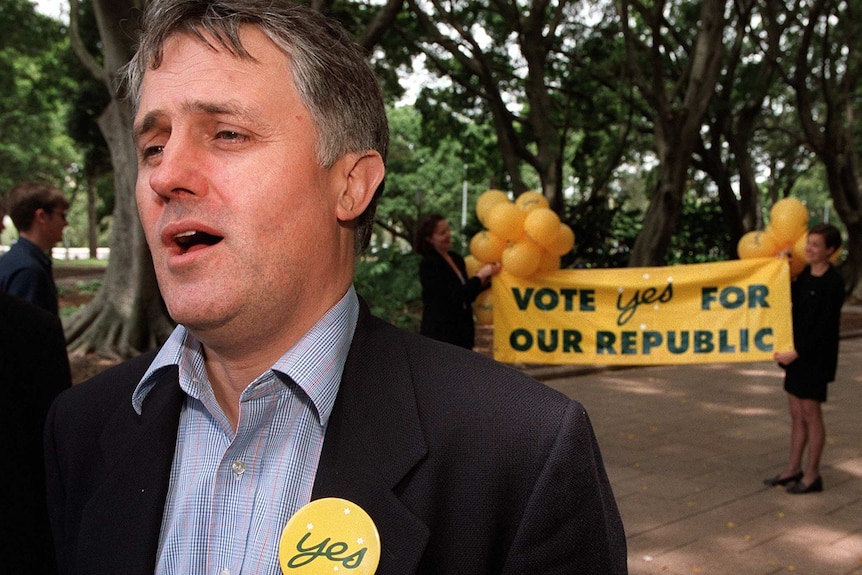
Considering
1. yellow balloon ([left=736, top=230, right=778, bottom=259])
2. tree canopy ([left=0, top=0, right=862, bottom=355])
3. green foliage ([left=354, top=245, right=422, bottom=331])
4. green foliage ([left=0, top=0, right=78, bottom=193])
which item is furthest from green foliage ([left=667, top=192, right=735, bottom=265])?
green foliage ([left=0, top=0, right=78, bottom=193])

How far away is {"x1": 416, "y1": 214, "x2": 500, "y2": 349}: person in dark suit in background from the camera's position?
262 inches

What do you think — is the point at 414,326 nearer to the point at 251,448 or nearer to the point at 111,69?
the point at 111,69

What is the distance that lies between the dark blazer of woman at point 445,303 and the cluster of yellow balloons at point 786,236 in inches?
98.4

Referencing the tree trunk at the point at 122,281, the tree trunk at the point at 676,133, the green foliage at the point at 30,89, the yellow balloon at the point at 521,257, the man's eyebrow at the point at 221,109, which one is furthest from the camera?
the green foliage at the point at 30,89

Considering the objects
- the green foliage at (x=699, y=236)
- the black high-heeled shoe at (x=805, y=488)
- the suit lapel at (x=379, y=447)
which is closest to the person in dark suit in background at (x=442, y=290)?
the black high-heeled shoe at (x=805, y=488)

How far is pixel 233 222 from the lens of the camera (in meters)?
1.39

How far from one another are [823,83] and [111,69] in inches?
551

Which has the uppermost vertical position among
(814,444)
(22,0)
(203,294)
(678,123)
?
(22,0)

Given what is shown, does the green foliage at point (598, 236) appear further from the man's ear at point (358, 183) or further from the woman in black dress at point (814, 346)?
the man's ear at point (358, 183)

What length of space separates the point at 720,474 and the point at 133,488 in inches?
225

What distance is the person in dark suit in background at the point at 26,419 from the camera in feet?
6.29

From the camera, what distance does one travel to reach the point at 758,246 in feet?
23.2

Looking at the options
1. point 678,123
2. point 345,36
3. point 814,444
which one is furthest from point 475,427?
point 678,123

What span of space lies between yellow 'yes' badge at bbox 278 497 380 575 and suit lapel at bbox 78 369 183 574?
0.30 m
